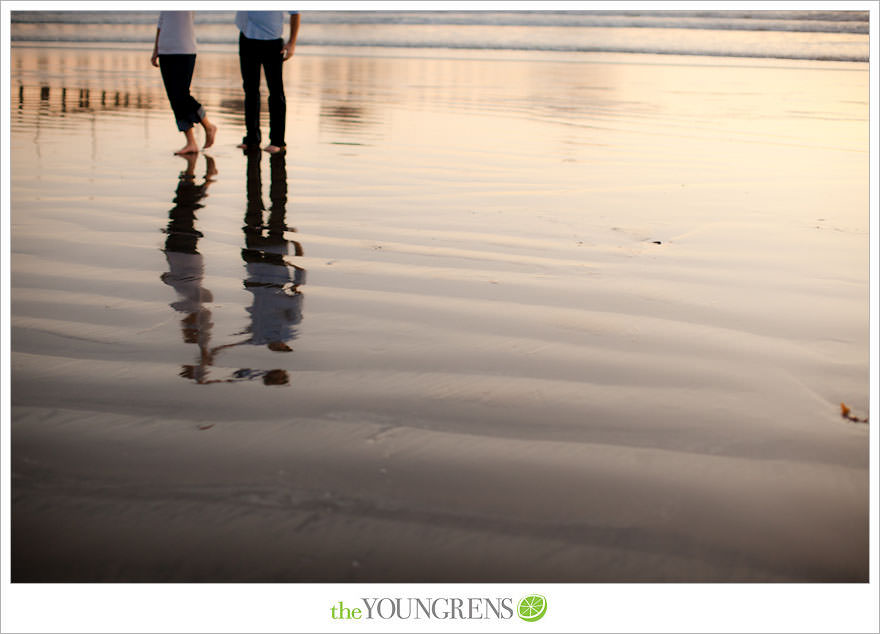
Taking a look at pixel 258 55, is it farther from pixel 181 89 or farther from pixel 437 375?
pixel 437 375

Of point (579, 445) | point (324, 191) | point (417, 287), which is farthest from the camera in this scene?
point (324, 191)

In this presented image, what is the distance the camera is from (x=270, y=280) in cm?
277

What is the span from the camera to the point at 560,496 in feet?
4.82

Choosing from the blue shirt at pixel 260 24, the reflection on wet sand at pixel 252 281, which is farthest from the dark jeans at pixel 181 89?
the reflection on wet sand at pixel 252 281

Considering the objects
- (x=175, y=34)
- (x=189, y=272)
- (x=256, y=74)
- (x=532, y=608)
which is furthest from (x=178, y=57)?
(x=532, y=608)

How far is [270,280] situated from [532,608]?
180 centimetres

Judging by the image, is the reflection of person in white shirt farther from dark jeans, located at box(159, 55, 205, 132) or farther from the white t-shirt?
the white t-shirt

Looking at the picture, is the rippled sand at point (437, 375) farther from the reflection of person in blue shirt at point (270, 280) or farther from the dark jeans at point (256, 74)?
the dark jeans at point (256, 74)

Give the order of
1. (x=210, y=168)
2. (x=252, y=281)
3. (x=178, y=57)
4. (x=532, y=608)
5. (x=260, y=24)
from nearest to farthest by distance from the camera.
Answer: (x=532, y=608) < (x=252, y=281) < (x=210, y=168) < (x=178, y=57) < (x=260, y=24)

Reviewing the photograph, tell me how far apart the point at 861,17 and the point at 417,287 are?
1076 inches

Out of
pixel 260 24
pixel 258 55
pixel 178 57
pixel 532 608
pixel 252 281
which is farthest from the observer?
pixel 258 55

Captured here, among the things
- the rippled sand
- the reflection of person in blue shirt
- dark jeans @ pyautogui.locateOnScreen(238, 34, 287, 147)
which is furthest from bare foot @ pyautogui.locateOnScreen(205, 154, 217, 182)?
the reflection of person in blue shirt

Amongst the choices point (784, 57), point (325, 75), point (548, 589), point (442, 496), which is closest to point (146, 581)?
point (442, 496)

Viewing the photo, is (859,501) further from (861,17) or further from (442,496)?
(861,17)
